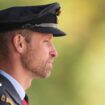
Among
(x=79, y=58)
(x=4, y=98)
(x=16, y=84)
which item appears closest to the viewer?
(x=4, y=98)

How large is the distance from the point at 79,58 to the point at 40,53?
12.7 feet

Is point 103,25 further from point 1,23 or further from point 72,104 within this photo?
point 1,23

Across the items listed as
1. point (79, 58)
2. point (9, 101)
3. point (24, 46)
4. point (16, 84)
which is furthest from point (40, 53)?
point (79, 58)

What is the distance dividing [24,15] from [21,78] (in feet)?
0.94

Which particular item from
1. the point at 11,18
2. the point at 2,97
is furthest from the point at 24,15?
the point at 2,97

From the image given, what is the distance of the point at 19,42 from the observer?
2.13 m

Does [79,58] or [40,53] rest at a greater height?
[79,58]

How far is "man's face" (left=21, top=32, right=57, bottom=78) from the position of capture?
216 centimetres

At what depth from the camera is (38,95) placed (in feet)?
17.9

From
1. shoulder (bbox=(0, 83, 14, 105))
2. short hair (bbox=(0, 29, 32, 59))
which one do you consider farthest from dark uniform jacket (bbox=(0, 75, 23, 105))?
short hair (bbox=(0, 29, 32, 59))

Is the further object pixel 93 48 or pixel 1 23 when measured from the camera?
pixel 93 48

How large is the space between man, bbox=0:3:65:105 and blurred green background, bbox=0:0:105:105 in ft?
11.0

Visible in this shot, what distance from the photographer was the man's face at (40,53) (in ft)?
7.09

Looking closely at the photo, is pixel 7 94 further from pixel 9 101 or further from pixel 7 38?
pixel 7 38
